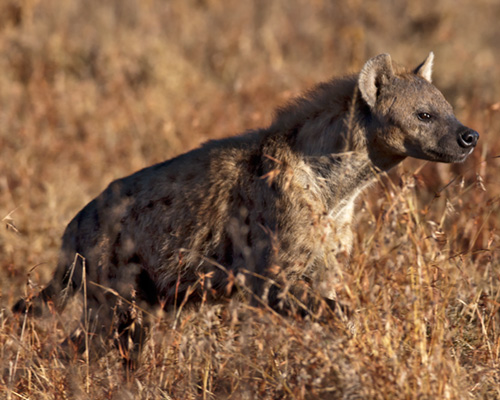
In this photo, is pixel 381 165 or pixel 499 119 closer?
pixel 381 165

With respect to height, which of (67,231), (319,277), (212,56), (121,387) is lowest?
(121,387)

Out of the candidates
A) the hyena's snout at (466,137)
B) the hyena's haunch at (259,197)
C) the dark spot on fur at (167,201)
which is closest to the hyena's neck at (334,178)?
the hyena's haunch at (259,197)

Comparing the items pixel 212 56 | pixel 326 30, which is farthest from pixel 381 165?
pixel 326 30

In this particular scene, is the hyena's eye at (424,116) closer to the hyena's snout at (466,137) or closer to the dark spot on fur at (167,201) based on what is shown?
the hyena's snout at (466,137)

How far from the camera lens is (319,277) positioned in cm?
375

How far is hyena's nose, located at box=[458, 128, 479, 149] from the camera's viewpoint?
3.70 meters

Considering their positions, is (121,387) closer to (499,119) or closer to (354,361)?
(354,361)

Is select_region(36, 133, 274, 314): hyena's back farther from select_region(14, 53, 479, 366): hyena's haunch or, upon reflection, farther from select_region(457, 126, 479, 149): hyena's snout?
select_region(457, 126, 479, 149): hyena's snout

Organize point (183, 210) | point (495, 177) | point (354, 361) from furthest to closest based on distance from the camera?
point (495, 177) < point (183, 210) < point (354, 361)

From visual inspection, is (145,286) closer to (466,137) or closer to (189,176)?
(189,176)

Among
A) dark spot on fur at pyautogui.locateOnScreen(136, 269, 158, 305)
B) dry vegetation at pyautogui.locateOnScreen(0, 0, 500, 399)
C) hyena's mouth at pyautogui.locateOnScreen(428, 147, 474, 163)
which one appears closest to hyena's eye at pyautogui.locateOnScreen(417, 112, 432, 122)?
hyena's mouth at pyautogui.locateOnScreen(428, 147, 474, 163)

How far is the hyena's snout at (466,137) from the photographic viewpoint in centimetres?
370

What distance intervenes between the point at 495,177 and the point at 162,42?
5420mm

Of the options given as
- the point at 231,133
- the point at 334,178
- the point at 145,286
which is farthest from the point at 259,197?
the point at 231,133
